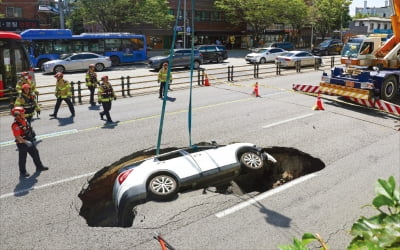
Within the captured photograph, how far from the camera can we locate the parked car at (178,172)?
657cm

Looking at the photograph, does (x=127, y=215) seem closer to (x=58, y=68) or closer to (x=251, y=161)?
(x=251, y=161)

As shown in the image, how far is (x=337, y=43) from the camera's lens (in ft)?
145

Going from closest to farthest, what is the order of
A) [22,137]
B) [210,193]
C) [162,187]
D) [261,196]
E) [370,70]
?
[162,187]
[261,196]
[210,193]
[22,137]
[370,70]

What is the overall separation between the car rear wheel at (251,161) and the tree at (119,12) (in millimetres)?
33040

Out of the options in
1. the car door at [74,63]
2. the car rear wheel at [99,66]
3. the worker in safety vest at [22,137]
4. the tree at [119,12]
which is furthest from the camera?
the tree at [119,12]

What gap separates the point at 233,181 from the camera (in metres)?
7.89

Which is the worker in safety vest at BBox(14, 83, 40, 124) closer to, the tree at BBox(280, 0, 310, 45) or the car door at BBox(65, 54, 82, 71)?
the car door at BBox(65, 54, 82, 71)

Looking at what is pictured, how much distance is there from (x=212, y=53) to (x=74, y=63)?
1275 centimetres

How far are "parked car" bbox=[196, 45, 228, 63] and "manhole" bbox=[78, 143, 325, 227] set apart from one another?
84.7 feet

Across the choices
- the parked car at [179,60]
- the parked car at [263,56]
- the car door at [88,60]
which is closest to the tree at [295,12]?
the parked car at [263,56]

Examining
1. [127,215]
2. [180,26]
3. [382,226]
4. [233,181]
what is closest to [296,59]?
[233,181]

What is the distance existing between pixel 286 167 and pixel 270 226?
10.4ft

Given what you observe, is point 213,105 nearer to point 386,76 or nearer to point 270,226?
point 386,76

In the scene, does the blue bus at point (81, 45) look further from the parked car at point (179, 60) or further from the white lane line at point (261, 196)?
the white lane line at point (261, 196)
